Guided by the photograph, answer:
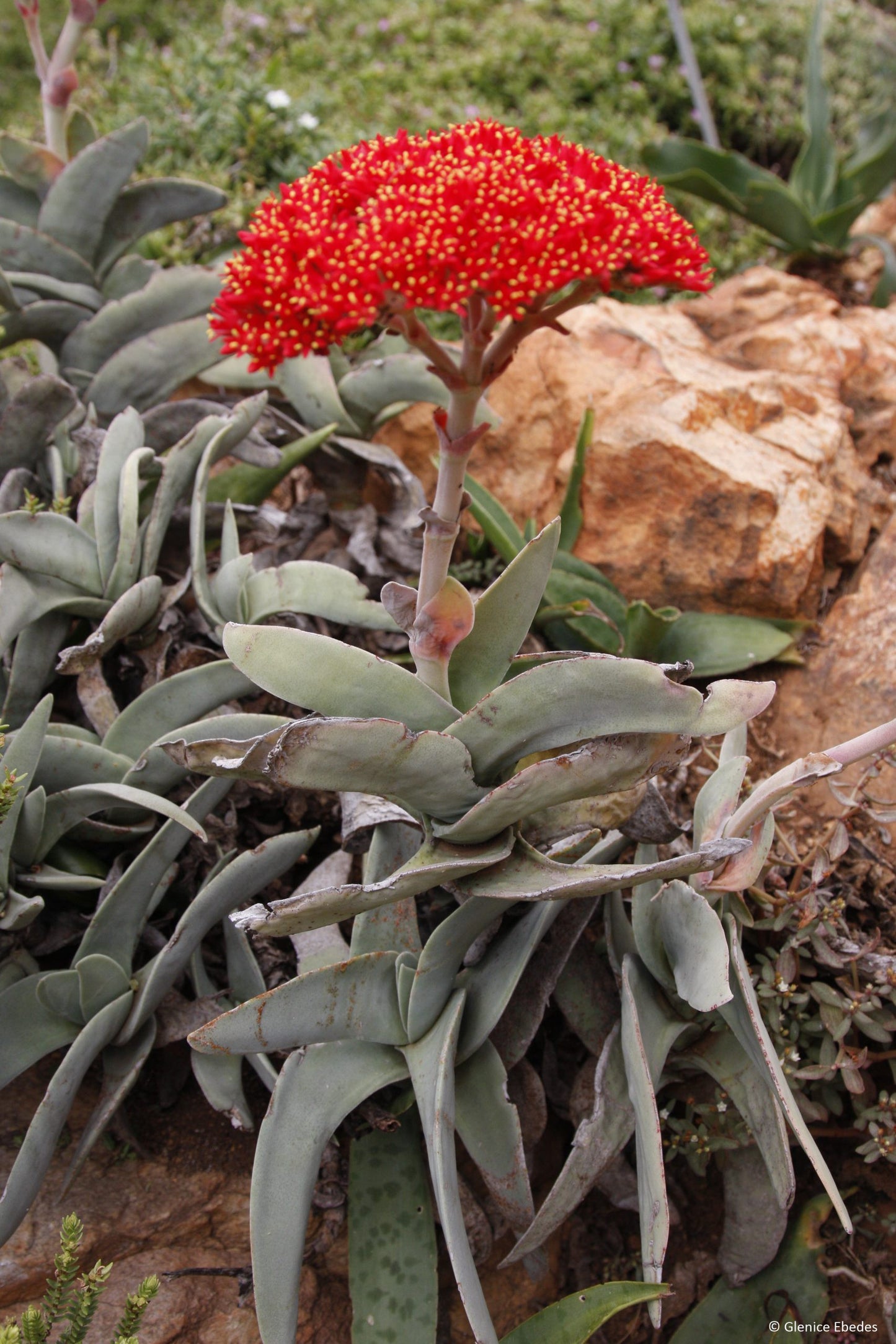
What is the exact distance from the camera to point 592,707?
144 cm

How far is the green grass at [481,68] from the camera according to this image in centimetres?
445

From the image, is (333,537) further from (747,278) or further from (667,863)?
(747,278)

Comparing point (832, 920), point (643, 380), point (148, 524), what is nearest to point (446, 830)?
point (832, 920)

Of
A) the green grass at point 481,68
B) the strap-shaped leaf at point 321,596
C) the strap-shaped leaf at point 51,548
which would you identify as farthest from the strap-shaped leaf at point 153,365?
the green grass at point 481,68

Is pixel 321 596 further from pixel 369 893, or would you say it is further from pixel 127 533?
pixel 369 893

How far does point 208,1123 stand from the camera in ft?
6.25

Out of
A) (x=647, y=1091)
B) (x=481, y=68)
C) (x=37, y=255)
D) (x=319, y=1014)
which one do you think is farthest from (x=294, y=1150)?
(x=481, y=68)

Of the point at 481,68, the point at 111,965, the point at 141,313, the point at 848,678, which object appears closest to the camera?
the point at 111,965

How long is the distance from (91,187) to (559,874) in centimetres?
218

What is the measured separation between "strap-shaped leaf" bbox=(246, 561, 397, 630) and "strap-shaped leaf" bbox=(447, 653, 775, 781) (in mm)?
489

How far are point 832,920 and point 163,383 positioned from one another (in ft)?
6.54

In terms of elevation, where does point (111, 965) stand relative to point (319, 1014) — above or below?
below

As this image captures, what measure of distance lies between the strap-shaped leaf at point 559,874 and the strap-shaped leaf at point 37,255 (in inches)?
79.2

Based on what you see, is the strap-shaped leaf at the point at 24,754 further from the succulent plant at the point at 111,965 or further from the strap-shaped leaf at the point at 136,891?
the strap-shaped leaf at the point at 136,891
